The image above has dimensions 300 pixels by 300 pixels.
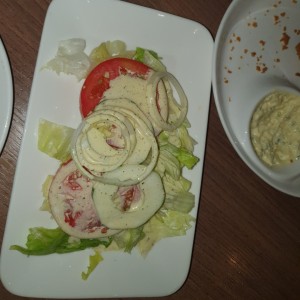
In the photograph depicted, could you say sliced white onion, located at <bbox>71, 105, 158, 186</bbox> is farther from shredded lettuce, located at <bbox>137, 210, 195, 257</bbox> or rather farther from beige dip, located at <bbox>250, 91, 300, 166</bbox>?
beige dip, located at <bbox>250, 91, 300, 166</bbox>

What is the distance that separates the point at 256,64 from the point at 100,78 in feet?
2.66

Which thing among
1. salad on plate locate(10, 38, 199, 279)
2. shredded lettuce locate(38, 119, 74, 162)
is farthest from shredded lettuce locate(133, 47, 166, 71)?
shredded lettuce locate(38, 119, 74, 162)

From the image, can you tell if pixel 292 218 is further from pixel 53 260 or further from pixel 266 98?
→ pixel 53 260

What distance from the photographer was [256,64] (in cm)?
186

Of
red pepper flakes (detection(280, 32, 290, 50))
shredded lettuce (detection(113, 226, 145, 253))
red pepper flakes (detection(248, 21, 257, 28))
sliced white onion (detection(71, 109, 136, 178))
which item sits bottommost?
shredded lettuce (detection(113, 226, 145, 253))

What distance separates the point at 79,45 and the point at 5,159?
22.0 inches

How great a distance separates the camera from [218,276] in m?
1.87

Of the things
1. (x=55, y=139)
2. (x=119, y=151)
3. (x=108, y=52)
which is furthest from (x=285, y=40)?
(x=55, y=139)

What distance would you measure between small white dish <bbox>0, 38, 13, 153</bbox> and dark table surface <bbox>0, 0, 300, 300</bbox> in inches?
6.8

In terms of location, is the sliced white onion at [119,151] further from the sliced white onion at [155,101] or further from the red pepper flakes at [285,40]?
the red pepper flakes at [285,40]

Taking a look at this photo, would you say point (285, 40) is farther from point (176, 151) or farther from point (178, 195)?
point (178, 195)

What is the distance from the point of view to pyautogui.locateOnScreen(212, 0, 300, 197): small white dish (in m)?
1.74

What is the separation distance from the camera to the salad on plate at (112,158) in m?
1.48

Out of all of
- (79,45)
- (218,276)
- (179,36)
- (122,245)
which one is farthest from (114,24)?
(218,276)
